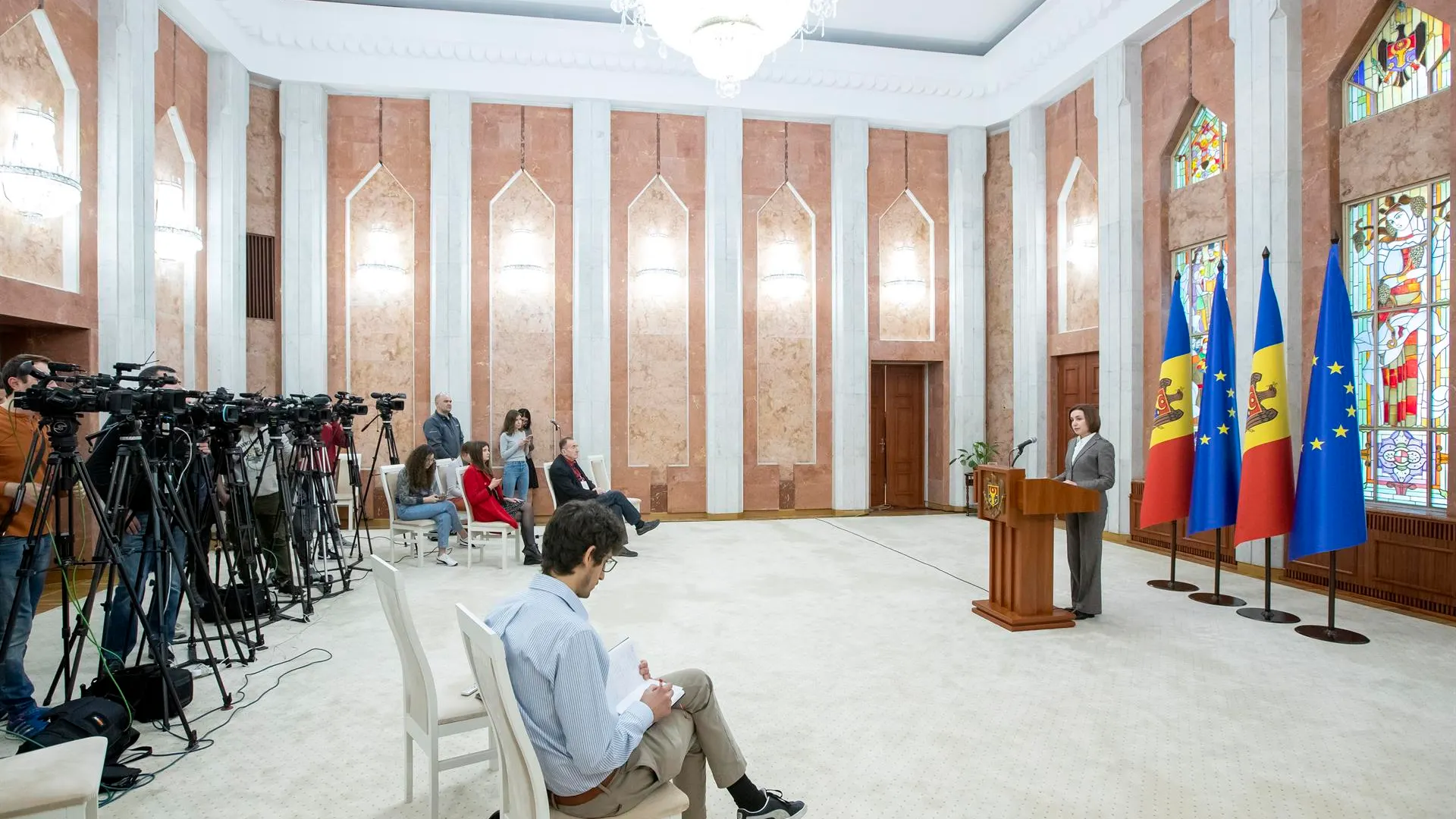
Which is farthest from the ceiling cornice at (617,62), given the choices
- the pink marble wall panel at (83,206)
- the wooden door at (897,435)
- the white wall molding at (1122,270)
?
the wooden door at (897,435)

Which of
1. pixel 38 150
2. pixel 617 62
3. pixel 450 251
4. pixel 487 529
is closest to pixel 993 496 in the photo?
pixel 487 529

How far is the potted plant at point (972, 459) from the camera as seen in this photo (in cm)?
1069

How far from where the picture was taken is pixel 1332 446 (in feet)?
16.1

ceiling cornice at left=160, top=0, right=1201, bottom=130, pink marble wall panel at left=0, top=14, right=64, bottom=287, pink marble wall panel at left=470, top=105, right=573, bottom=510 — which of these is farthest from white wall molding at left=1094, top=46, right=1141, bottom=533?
Result: pink marble wall panel at left=0, top=14, right=64, bottom=287

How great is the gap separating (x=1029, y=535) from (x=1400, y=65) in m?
4.76

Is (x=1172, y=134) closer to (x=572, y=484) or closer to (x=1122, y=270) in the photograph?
(x=1122, y=270)

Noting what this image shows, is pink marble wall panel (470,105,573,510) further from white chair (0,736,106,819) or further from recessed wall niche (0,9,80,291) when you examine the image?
white chair (0,736,106,819)

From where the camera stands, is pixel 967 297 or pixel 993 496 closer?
pixel 993 496

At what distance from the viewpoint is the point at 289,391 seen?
9.57 metres

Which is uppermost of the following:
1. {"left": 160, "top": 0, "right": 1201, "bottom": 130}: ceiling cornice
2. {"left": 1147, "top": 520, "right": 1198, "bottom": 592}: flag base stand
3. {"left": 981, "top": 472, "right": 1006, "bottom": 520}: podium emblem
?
{"left": 160, "top": 0, "right": 1201, "bottom": 130}: ceiling cornice

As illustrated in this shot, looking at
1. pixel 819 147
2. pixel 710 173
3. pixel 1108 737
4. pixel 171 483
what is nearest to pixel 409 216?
pixel 710 173

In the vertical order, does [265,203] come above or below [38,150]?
above

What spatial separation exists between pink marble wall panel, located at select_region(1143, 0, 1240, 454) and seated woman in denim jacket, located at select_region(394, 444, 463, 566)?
23.8 feet

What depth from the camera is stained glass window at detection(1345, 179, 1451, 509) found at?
562cm
